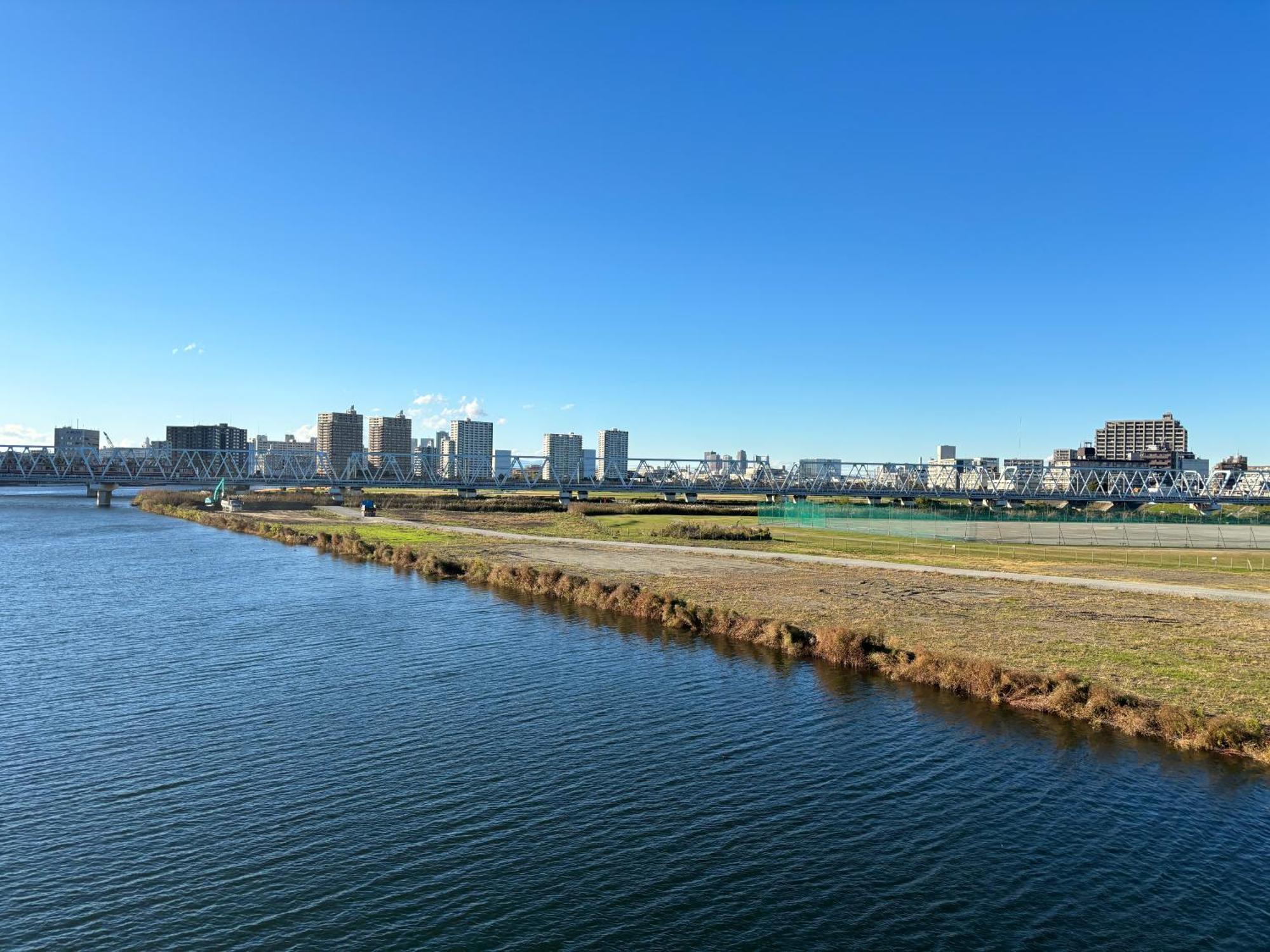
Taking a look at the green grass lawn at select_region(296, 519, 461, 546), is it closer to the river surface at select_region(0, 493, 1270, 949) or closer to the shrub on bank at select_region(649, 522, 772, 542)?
the shrub on bank at select_region(649, 522, 772, 542)

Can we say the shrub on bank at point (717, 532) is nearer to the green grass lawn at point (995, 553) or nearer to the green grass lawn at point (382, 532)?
the green grass lawn at point (995, 553)

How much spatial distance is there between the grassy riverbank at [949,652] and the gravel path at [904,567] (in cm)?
326

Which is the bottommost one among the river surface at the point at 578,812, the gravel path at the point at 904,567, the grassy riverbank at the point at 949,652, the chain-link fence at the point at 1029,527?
the river surface at the point at 578,812

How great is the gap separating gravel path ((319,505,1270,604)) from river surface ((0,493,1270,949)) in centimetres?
2523

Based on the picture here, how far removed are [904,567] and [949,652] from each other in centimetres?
2654

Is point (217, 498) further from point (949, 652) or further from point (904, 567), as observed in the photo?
point (949, 652)

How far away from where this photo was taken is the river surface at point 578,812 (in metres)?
13.8

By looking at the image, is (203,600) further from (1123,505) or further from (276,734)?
(1123,505)

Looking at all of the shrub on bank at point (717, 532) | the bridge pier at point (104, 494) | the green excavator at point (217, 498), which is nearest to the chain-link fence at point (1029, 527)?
the shrub on bank at point (717, 532)

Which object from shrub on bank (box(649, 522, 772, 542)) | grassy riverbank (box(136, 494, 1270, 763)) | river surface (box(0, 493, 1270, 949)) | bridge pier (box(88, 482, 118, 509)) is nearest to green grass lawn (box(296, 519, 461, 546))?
grassy riverbank (box(136, 494, 1270, 763))

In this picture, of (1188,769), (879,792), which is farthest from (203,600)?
(1188,769)

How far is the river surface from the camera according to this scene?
45.1 ft

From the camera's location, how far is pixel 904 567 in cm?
5688

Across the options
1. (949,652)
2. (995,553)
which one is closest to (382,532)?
(995,553)
